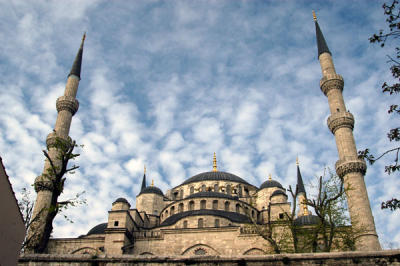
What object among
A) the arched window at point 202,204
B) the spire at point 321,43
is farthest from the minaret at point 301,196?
the spire at point 321,43

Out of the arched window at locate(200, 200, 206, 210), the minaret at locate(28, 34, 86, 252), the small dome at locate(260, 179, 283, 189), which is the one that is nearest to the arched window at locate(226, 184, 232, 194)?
the small dome at locate(260, 179, 283, 189)

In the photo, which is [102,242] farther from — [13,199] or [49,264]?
[13,199]

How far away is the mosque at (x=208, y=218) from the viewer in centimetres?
2216

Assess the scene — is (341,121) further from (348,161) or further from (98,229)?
(98,229)

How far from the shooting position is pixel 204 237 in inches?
924

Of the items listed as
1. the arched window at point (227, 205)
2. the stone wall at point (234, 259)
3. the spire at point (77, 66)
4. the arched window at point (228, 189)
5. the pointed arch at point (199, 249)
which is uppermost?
the spire at point (77, 66)

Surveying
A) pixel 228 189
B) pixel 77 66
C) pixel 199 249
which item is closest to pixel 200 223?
pixel 199 249

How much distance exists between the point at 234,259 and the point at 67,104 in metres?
21.6

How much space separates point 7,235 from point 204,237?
680 inches

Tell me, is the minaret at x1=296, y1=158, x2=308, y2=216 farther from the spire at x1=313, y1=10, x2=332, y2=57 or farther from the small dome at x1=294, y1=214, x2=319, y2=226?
the spire at x1=313, y1=10, x2=332, y2=57

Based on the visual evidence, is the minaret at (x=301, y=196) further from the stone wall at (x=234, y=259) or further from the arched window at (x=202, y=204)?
the stone wall at (x=234, y=259)

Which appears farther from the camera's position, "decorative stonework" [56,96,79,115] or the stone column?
"decorative stonework" [56,96,79,115]

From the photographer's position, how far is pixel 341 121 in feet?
79.1

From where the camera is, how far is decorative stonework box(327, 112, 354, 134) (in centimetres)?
2408
